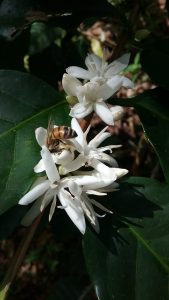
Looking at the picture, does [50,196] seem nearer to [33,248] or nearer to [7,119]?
[7,119]

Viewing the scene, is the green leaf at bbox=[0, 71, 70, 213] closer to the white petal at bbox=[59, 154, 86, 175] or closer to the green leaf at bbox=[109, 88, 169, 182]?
the white petal at bbox=[59, 154, 86, 175]

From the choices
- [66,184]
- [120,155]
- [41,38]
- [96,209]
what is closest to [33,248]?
[120,155]

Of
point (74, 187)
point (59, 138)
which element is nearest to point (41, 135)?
point (59, 138)

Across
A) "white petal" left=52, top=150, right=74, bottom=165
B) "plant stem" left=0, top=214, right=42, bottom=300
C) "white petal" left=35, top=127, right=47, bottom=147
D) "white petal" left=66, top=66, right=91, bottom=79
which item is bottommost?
"plant stem" left=0, top=214, right=42, bottom=300

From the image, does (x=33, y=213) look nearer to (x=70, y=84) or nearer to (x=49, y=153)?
(x=49, y=153)

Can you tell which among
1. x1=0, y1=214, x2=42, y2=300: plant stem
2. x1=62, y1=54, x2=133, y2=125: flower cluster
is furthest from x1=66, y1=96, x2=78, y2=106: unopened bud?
x1=0, y1=214, x2=42, y2=300: plant stem

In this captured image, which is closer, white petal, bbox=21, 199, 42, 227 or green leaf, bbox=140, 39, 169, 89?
white petal, bbox=21, 199, 42, 227
